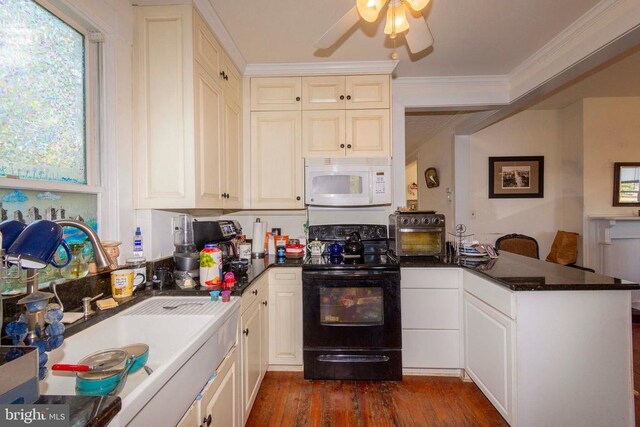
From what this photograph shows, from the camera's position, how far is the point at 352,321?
207 cm

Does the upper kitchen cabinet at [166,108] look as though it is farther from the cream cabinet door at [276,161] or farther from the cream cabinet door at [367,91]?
the cream cabinet door at [367,91]

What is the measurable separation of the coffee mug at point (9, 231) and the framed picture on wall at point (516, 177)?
4.42 metres

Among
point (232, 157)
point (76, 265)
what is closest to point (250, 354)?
point (76, 265)

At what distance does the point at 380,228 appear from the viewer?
8.78ft

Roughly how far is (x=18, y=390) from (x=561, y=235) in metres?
4.59

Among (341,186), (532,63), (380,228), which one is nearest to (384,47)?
(341,186)

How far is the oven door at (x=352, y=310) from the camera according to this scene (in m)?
2.04

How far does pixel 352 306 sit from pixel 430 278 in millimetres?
618

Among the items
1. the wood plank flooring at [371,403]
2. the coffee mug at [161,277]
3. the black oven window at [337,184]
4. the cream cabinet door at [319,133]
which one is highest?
the cream cabinet door at [319,133]

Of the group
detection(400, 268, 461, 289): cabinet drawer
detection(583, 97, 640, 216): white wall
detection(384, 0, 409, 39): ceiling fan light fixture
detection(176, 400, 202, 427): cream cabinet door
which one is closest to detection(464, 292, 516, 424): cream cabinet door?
detection(400, 268, 461, 289): cabinet drawer

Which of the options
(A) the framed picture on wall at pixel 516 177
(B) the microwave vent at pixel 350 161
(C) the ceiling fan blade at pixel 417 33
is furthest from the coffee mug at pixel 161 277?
(A) the framed picture on wall at pixel 516 177

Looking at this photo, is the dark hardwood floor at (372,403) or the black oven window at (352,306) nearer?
the dark hardwood floor at (372,403)

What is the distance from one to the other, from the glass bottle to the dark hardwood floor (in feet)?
4.22

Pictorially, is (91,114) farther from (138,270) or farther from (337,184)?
(337,184)
